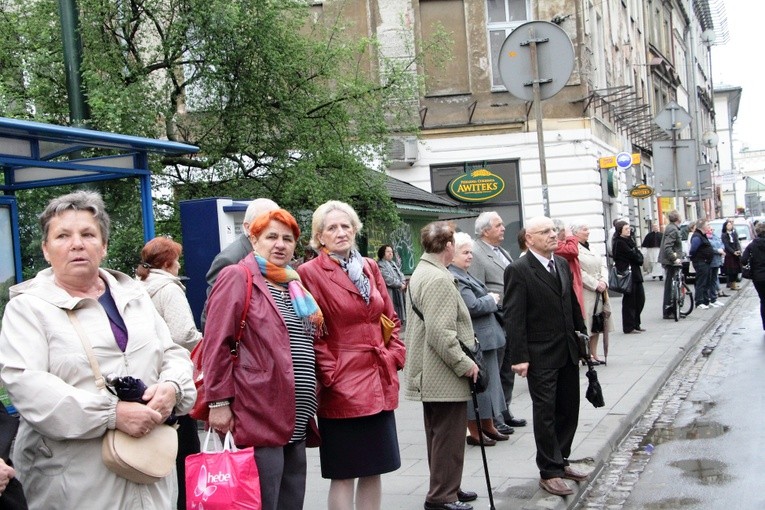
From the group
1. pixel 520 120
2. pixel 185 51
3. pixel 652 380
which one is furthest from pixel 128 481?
pixel 520 120

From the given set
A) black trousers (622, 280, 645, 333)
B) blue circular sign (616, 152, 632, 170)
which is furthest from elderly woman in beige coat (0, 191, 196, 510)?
blue circular sign (616, 152, 632, 170)

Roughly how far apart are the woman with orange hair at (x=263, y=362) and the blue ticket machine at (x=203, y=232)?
16.8 ft

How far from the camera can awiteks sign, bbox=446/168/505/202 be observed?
2716 centimetres

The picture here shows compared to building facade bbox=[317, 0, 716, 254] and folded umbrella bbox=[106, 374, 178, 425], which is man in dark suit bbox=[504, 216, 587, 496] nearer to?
folded umbrella bbox=[106, 374, 178, 425]

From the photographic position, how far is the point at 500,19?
2714 cm

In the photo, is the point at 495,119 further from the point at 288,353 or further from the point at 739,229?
the point at 288,353

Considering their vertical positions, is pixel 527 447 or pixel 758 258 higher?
pixel 758 258

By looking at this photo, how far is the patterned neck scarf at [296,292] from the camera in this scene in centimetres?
498

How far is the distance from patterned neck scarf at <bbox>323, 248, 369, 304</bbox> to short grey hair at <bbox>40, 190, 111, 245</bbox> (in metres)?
1.67

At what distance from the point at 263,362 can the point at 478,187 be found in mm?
22746

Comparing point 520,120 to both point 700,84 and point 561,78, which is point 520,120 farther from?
point 700,84

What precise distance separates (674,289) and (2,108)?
13012mm

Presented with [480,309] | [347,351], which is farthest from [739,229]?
[347,351]

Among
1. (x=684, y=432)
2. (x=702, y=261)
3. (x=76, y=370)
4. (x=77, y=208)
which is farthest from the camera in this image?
(x=702, y=261)
